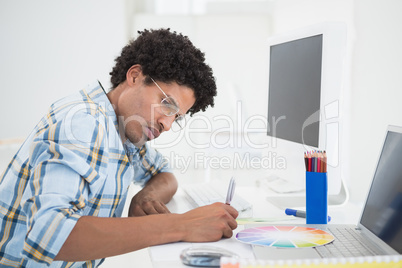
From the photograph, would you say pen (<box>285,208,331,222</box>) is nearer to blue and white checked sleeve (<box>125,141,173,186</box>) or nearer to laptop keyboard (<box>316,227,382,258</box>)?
laptop keyboard (<box>316,227,382,258</box>)

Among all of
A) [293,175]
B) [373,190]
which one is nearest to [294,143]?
[293,175]

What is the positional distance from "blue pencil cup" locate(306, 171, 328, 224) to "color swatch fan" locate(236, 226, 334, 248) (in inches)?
2.4

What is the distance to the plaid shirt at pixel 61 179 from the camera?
0.86 metres

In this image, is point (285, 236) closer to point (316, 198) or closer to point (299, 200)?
point (316, 198)

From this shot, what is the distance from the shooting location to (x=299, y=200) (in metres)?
1.48

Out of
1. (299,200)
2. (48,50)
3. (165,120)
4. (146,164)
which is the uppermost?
(48,50)

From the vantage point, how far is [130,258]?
9.00ft

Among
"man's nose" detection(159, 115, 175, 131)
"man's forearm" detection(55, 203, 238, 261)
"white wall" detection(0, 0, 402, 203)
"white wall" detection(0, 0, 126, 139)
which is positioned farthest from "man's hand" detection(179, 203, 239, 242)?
"white wall" detection(0, 0, 126, 139)

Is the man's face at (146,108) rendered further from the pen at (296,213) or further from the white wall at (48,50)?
the white wall at (48,50)

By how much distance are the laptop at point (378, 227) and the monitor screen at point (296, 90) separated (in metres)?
0.31

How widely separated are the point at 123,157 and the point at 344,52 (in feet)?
2.27

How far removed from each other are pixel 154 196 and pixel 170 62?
1.36 ft

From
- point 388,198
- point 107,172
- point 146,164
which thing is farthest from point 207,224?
point 146,164

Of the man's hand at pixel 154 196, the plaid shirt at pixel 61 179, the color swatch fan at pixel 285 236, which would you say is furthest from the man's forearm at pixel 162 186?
the color swatch fan at pixel 285 236
